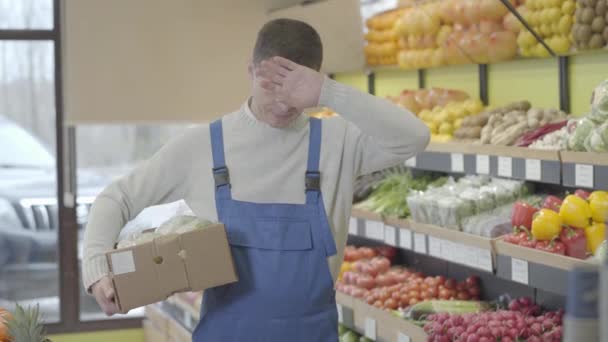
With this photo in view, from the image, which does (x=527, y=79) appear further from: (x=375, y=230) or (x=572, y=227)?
(x=572, y=227)

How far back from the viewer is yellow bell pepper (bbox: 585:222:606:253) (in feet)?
10.7

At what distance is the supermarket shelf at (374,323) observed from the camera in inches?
152

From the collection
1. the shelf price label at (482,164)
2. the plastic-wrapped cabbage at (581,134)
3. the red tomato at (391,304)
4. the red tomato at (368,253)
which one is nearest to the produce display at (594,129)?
the plastic-wrapped cabbage at (581,134)

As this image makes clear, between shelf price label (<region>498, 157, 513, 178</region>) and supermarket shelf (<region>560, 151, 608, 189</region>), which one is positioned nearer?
supermarket shelf (<region>560, 151, 608, 189</region>)

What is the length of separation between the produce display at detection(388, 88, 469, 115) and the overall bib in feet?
7.09

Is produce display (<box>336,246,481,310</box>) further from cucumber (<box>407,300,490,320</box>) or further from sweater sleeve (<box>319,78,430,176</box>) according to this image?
sweater sleeve (<box>319,78,430,176</box>)

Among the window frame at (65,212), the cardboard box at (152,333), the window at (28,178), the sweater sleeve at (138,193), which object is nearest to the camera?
the sweater sleeve at (138,193)

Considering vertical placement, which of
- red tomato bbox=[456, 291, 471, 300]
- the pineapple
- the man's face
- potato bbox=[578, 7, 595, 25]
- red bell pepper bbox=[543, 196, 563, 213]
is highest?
potato bbox=[578, 7, 595, 25]

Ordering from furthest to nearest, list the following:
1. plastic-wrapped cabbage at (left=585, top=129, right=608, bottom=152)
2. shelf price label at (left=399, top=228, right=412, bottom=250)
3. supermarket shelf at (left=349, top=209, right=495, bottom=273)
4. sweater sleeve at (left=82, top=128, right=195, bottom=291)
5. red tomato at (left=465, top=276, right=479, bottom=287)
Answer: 1. red tomato at (left=465, top=276, right=479, bottom=287)
2. shelf price label at (left=399, top=228, right=412, bottom=250)
3. supermarket shelf at (left=349, top=209, right=495, bottom=273)
4. plastic-wrapped cabbage at (left=585, top=129, right=608, bottom=152)
5. sweater sleeve at (left=82, top=128, right=195, bottom=291)

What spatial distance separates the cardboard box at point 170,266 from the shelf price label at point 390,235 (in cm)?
198

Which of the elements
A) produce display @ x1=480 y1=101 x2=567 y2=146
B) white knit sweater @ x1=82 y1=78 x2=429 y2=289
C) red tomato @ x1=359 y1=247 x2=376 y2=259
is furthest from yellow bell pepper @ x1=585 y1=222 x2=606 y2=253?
red tomato @ x1=359 y1=247 x2=376 y2=259

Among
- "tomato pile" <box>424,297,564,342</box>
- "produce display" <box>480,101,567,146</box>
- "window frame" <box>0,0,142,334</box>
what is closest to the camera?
"tomato pile" <box>424,297,564,342</box>

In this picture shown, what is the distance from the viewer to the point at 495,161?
3.83 metres

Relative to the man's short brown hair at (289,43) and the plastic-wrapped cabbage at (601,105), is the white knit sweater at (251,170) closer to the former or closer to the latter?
the man's short brown hair at (289,43)
